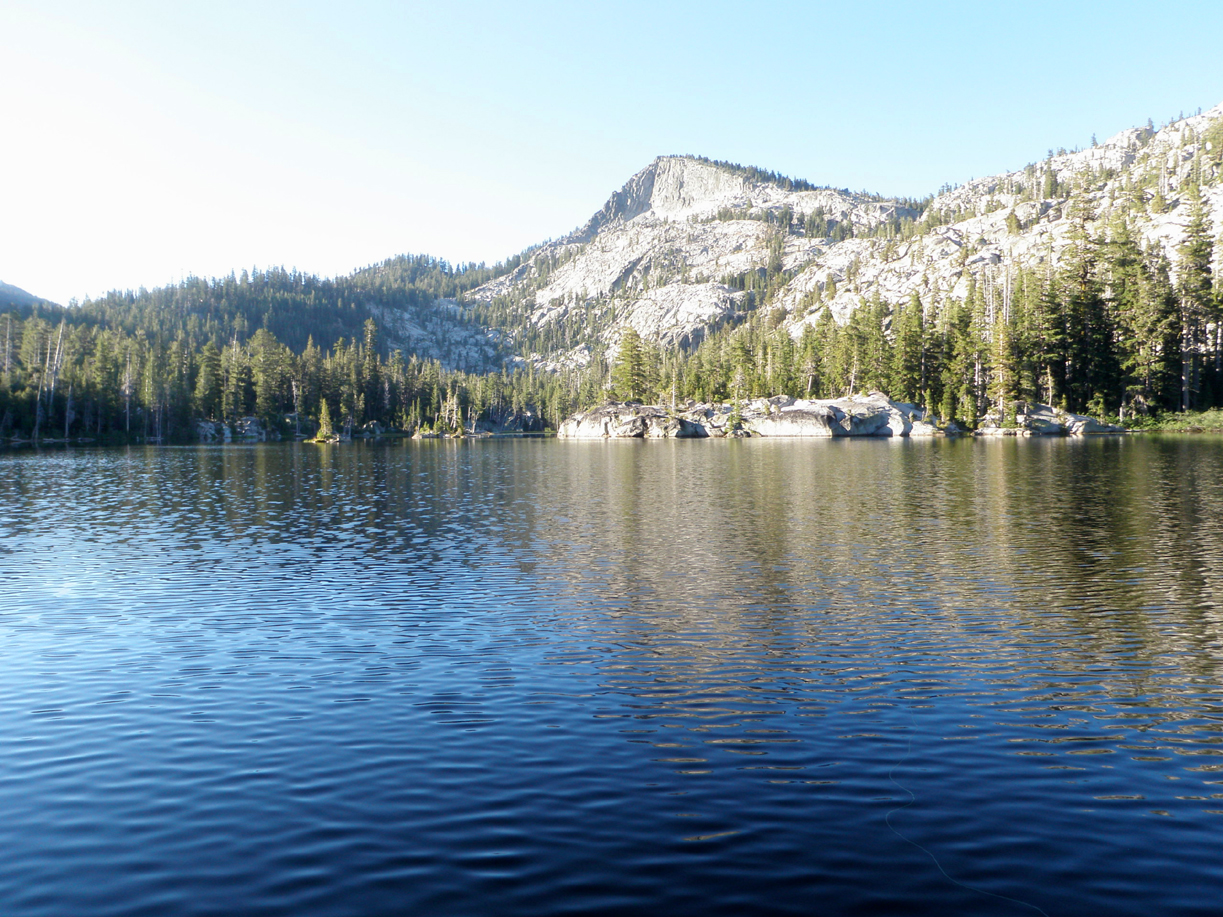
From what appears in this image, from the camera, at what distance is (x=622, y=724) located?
13.3 m

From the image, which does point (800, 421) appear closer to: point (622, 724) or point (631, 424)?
point (631, 424)

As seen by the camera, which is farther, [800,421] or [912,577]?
[800,421]

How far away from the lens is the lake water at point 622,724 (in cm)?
851

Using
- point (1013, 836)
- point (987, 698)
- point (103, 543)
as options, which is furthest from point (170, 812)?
point (103, 543)

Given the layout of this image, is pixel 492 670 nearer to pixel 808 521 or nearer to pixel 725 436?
pixel 808 521

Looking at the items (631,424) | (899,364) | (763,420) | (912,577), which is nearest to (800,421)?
(763,420)

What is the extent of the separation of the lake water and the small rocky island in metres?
98.8

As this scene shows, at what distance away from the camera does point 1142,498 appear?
39719mm

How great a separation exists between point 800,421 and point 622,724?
13288cm

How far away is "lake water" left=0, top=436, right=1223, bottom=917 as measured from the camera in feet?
27.9

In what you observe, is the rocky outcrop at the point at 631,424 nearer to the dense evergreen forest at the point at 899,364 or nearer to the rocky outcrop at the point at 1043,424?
the dense evergreen forest at the point at 899,364

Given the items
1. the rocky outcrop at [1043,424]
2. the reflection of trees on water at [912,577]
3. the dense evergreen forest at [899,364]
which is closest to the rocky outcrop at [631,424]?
the dense evergreen forest at [899,364]

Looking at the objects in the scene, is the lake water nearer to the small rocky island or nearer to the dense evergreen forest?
the small rocky island

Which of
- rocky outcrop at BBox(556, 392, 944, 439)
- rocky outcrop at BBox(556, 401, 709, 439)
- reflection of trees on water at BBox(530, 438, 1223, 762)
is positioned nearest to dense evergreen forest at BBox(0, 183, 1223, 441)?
rocky outcrop at BBox(556, 392, 944, 439)
